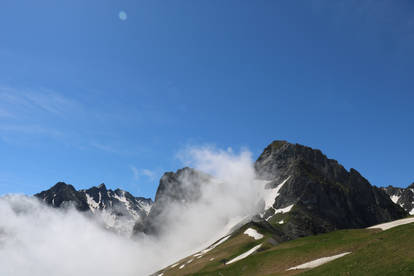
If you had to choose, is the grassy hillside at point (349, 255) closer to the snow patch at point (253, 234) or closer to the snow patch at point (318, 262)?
the snow patch at point (318, 262)

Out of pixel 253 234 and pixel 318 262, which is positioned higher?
pixel 253 234

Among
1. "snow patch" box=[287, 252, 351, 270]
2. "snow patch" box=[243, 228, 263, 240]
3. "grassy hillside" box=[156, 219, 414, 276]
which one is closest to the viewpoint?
"grassy hillside" box=[156, 219, 414, 276]

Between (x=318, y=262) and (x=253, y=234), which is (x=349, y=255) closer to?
(x=318, y=262)

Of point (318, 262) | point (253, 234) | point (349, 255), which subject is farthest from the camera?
point (253, 234)

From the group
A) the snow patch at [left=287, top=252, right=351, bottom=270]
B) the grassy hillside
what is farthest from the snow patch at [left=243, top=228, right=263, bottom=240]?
the snow patch at [left=287, top=252, right=351, bottom=270]

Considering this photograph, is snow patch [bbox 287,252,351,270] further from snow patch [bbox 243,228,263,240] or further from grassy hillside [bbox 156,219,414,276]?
snow patch [bbox 243,228,263,240]

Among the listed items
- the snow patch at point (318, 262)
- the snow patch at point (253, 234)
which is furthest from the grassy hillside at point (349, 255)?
the snow patch at point (253, 234)

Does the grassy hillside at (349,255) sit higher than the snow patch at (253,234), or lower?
lower

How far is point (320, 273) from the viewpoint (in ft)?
133

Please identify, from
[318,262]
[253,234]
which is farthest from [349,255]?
[253,234]

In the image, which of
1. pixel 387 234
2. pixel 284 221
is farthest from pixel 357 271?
pixel 284 221

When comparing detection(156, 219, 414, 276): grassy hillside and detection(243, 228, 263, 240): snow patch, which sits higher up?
detection(243, 228, 263, 240): snow patch

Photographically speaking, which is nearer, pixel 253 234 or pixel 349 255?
pixel 349 255

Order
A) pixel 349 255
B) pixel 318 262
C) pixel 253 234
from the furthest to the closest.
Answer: pixel 253 234
pixel 318 262
pixel 349 255
